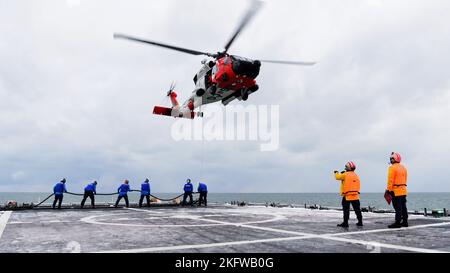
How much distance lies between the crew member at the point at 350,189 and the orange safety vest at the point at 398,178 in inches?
39.9

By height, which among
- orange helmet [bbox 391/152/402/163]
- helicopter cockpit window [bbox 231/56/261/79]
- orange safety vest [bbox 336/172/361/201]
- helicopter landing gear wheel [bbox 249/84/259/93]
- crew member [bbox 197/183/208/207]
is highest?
helicopter cockpit window [bbox 231/56/261/79]

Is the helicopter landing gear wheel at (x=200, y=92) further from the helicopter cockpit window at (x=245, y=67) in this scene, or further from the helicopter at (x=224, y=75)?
the helicopter cockpit window at (x=245, y=67)

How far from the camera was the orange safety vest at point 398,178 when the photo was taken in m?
9.77

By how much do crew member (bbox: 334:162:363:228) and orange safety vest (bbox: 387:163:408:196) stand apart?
101 cm

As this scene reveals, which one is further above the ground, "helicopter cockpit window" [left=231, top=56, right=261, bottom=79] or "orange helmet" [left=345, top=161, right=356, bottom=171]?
"helicopter cockpit window" [left=231, top=56, right=261, bottom=79]

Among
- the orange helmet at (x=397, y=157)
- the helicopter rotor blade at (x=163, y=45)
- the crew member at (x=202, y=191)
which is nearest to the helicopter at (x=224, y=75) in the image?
the helicopter rotor blade at (x=163, y=45)

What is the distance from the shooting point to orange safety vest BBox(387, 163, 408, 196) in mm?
9766

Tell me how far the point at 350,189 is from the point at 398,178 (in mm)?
1423

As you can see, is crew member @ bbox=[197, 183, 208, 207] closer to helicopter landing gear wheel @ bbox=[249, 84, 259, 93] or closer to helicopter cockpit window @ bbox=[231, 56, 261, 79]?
helicopter landing gear wheel @ bbox=[249, 84, 259, 93]

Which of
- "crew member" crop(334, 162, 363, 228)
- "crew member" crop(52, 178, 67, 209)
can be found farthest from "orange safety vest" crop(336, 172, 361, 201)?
"crew member" crop(52, 178, 67, 209)
